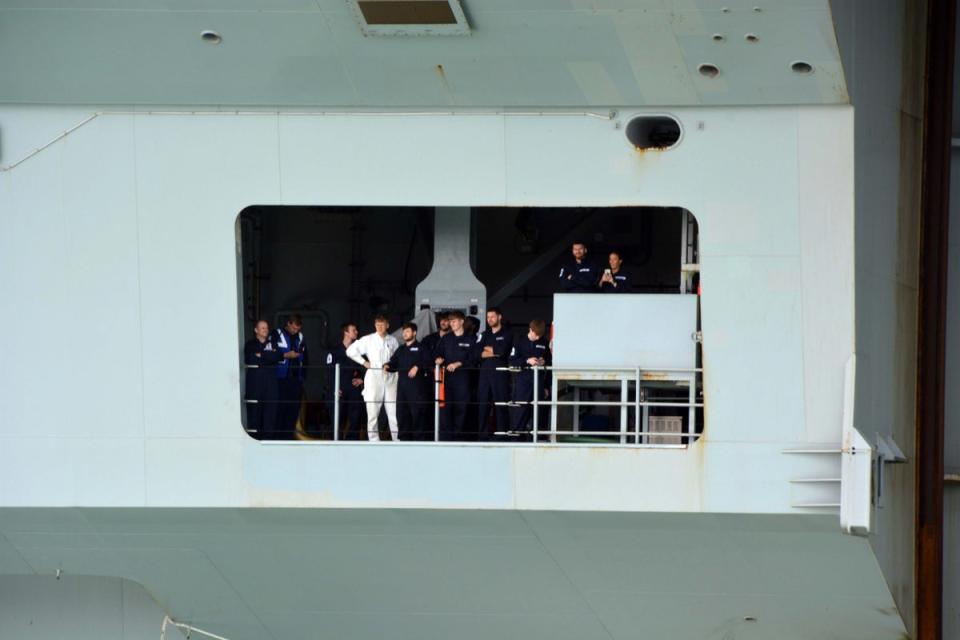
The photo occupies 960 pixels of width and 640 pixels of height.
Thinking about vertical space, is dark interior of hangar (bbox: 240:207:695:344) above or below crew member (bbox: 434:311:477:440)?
above

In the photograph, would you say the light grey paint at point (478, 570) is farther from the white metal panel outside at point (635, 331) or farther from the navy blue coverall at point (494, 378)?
the white metal panel outside at point (635, 331)

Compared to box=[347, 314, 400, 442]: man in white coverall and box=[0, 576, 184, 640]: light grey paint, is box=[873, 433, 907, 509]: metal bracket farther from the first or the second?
box=[0, 576, 184, 640]: light grey paint

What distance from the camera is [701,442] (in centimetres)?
1083

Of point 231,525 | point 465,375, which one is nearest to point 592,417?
point 465,375

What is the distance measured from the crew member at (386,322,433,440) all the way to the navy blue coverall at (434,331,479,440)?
17 centimetres

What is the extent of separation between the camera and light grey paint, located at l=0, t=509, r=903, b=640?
11.0 m

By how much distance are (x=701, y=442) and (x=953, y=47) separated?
15.5 ft

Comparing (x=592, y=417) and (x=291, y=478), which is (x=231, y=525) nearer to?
(x=291, y=478)

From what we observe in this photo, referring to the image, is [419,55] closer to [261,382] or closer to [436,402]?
[436,402]

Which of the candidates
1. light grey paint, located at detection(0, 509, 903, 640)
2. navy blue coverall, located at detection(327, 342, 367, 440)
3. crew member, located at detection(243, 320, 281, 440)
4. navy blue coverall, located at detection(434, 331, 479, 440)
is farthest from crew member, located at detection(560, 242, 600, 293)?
crew member, located at detection(243, 320, 281, 440)

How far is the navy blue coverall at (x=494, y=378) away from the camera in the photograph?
38.7 ft

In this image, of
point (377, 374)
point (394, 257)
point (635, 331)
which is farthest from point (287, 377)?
point (394, 257)

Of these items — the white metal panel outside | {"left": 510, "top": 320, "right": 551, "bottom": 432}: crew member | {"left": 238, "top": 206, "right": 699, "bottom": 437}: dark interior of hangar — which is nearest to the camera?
the white metal panel outside

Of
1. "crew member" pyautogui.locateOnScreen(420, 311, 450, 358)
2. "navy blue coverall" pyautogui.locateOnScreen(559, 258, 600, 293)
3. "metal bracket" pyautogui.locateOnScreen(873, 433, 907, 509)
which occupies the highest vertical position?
"navy blue coverall" pyautogui.locateOnScreen(559, 258, 600, 293)
